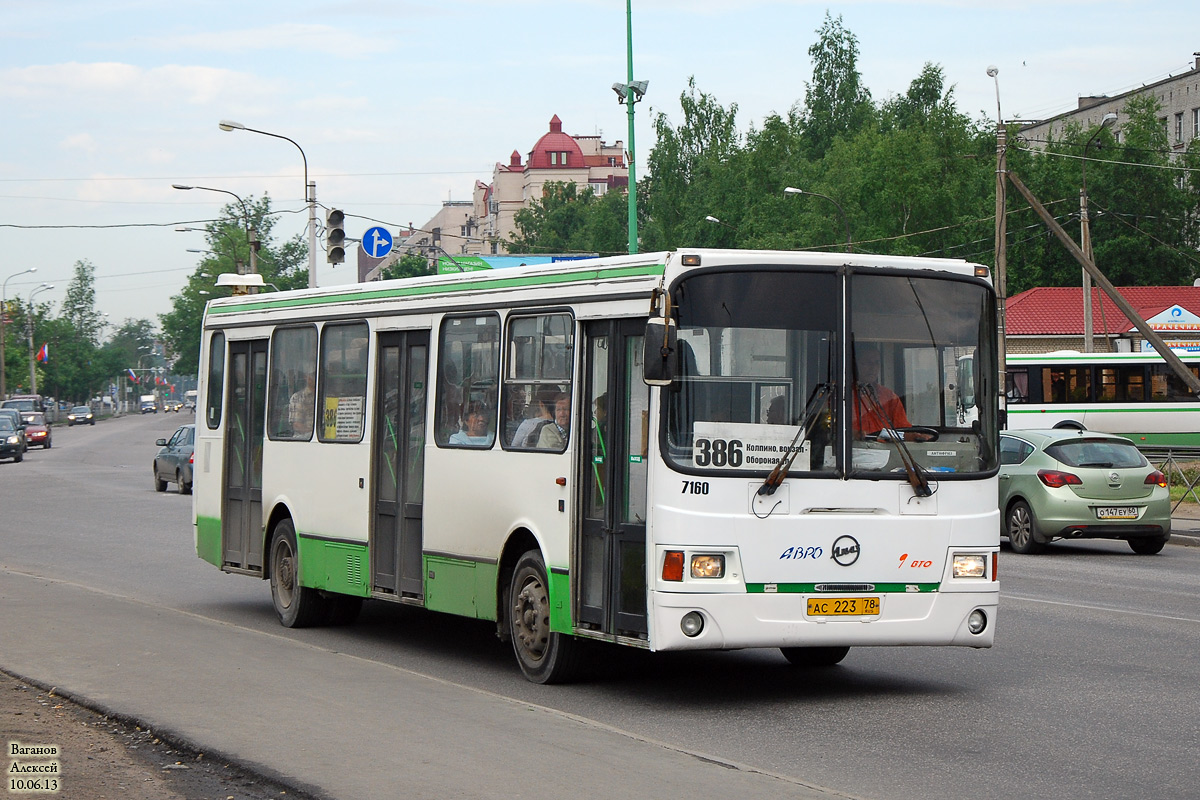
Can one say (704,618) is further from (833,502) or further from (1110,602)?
(1110,602)

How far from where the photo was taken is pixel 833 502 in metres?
9.20

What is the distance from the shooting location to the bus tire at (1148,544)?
20531mm

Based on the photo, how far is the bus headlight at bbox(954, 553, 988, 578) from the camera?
31.1 feet

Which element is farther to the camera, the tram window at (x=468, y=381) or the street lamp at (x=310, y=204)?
the street lamp at (x=310, y=204)

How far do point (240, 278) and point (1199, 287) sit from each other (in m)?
67.8

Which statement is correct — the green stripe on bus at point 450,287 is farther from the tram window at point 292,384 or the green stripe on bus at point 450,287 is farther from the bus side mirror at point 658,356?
the bus side mirror at point 658,356

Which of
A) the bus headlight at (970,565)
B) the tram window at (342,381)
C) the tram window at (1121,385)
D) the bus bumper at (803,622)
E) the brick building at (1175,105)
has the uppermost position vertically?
the brick building at (1175,105)

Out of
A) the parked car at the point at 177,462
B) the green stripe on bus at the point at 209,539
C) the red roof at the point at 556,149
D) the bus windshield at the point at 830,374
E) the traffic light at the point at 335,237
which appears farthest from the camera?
the red roof at the point at 556,149

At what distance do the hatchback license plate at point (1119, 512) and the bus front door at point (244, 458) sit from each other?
11.1 metres

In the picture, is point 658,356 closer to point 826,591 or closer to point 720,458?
point 720,458

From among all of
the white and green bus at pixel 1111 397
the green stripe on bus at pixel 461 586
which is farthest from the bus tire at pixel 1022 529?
the white and green bus at pixel 1111 397

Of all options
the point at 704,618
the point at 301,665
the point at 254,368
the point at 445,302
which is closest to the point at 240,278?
the point at 254,368

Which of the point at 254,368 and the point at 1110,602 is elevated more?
the point at 254,368

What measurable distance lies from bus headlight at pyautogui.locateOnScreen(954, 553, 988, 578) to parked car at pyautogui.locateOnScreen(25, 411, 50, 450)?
66403 mm
